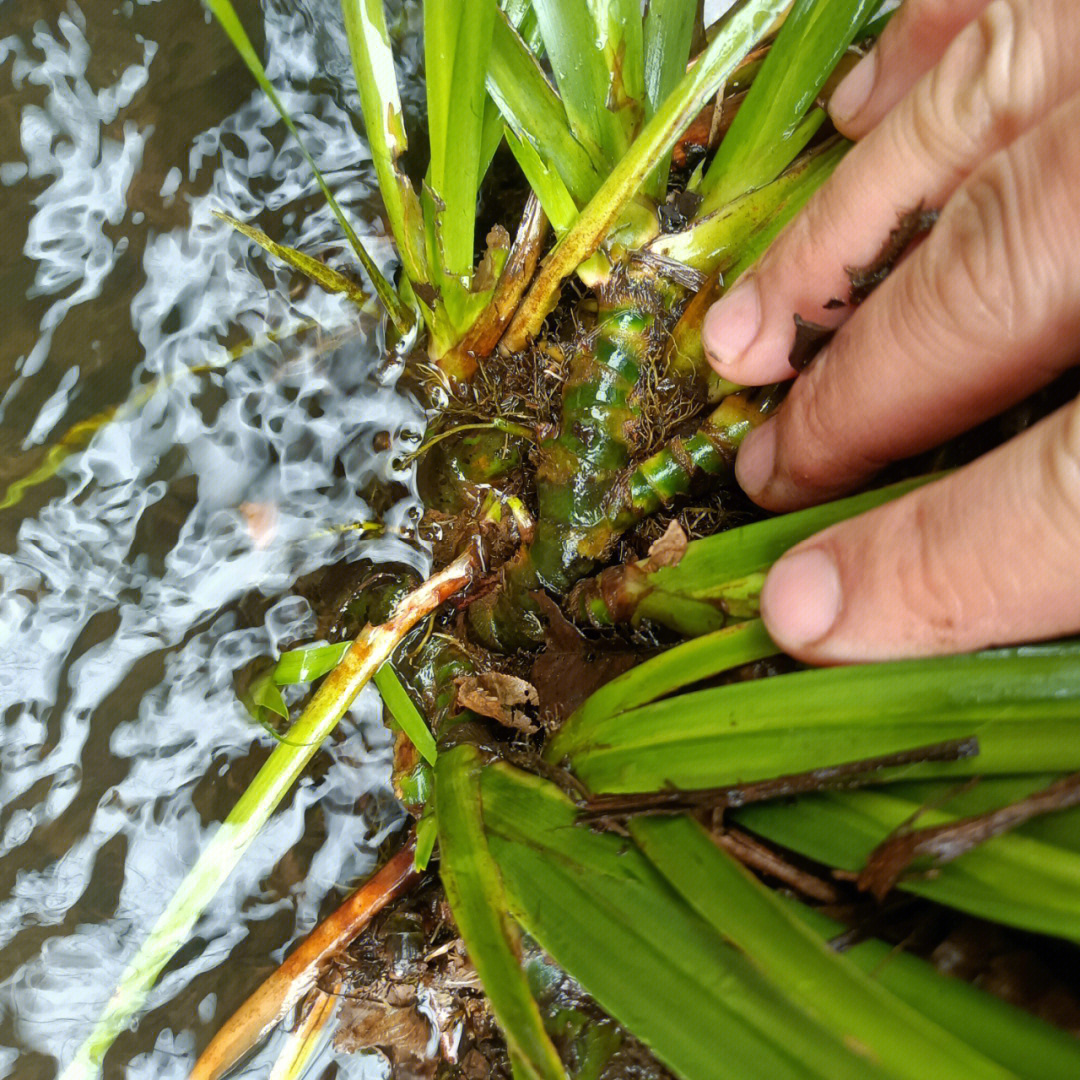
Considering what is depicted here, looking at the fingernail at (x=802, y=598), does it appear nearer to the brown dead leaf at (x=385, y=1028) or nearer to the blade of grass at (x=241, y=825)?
the blade of grass at (x=241, y=825)

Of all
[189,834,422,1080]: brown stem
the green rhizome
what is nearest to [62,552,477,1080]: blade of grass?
the green rhizome

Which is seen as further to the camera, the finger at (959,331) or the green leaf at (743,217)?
the green leaf at (743,217)

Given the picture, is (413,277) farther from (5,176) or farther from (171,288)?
(5,176)

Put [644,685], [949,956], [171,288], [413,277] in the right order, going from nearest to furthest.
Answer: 1. [949,956]
2. [644,685]
3. [413,277]
4. [171,288]

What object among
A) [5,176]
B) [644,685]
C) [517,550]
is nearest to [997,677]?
[644,685]

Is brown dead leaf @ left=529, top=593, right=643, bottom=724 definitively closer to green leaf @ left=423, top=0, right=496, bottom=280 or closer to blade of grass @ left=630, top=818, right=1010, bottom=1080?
blade of grass @ left=630, top=818, right=1010, bottom=1080

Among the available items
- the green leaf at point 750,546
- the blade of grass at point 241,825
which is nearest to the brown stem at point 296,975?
the blade of grass at point 241,825
